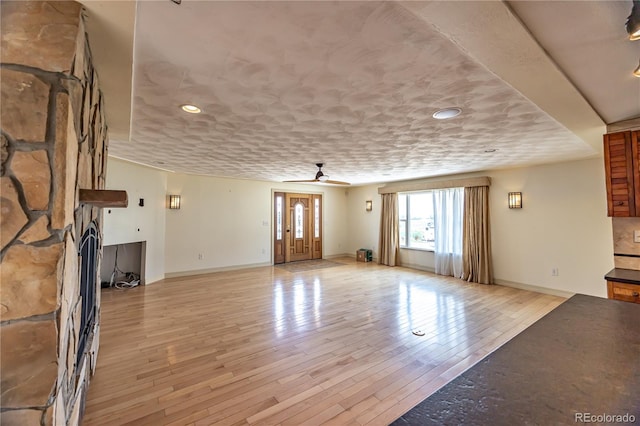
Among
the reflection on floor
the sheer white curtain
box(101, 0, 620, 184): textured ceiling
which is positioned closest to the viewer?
box(101, 0, 620, 184): textured ceiling

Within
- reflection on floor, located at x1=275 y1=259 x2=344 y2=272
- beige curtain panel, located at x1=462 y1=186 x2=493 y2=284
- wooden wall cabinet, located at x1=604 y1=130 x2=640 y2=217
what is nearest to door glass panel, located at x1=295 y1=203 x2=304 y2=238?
reflection on floor, located at x1=275 y1=259 x2=344 y2=272

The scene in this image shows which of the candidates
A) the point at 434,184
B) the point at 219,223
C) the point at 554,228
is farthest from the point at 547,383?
the point at 219,223

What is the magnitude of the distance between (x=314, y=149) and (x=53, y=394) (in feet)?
11.0

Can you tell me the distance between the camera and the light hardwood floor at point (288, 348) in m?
2.04

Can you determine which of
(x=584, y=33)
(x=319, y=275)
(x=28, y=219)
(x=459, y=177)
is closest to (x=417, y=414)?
(x=28, y=219)

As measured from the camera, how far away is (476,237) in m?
5.71

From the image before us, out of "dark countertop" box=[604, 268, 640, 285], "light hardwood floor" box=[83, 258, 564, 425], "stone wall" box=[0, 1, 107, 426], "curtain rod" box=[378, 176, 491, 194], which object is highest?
"curtain rod" box=[378, 176, 491, 194]

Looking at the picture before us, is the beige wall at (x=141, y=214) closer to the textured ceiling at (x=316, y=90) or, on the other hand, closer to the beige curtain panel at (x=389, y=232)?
the textured ceiling at (x=316, y=90)

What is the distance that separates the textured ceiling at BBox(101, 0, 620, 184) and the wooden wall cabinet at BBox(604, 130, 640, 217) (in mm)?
490

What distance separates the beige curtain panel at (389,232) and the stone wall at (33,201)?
7.09 m

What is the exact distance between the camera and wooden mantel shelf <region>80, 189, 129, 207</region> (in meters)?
1.42

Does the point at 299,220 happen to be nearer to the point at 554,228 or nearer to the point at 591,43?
the point at 554,228

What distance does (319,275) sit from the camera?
6.38m

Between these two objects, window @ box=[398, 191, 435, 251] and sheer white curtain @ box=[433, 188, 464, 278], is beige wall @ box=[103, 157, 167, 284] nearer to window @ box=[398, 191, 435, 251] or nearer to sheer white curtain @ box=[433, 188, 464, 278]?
window @ box=[398, 191, 435, 251]
